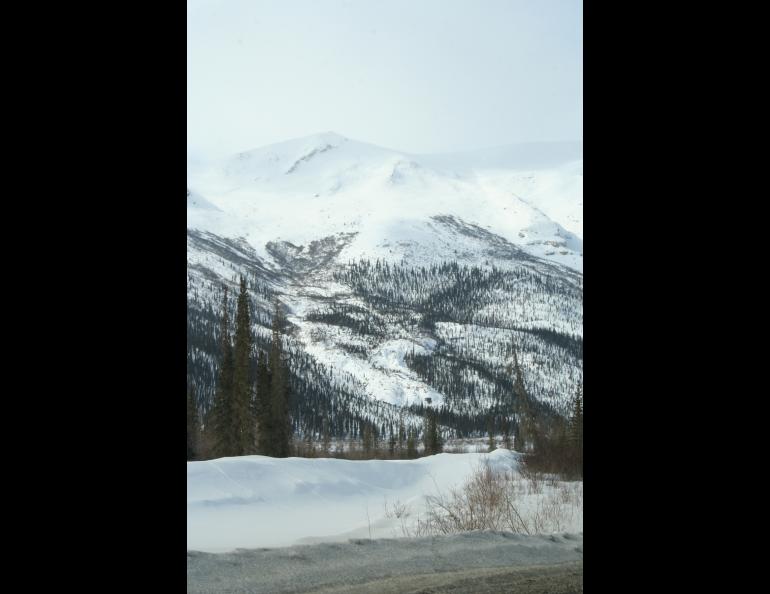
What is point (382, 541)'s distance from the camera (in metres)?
5.09

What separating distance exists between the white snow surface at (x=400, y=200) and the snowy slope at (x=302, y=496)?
27262mm

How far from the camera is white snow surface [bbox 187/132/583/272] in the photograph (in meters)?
41.7

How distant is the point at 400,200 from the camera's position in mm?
55625

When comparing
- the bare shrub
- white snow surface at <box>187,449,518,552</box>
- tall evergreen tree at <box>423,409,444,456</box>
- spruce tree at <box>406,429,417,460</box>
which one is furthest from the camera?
tall evergreen tree at <box>423,409,444,456</box>

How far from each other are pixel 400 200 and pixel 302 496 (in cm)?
5020

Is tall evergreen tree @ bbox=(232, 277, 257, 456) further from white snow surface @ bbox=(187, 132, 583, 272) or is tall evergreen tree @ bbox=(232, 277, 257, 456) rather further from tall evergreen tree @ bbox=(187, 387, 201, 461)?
white snow surface @ bbox=(187, 132, 583, 272)

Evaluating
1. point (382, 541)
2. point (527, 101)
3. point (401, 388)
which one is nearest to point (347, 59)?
point (527, 101)

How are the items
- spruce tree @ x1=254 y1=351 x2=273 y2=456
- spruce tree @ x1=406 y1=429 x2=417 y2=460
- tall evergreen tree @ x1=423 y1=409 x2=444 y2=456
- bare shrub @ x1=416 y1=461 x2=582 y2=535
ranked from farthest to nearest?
tall evergreen tree @ x1=423 y1=409 x2=444 y2=456 → spruce tree @ x1=406 y1=429 x2=417 y2=460 → spruce tree @ x1=254 y1=351 x2=273 y2=456 → bare shrub @ x1=416 y1=461 x2=582 y2=535

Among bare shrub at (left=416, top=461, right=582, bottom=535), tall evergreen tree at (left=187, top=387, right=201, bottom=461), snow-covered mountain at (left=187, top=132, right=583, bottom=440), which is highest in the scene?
snow-covered mountain at (left=187, top=132, right=583, bottom=440)

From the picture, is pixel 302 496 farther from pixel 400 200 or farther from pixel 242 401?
pixel 400 200

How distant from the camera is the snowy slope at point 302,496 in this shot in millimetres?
4973

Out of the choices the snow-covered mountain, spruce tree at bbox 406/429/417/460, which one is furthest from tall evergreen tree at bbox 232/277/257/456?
spruce tree at bbox 406/429/417/460

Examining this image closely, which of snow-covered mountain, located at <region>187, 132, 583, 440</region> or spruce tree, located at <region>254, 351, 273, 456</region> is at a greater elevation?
snow-covered mountain, located at <region>187, 132, 583, 440</region>

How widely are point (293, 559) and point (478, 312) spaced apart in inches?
1234
